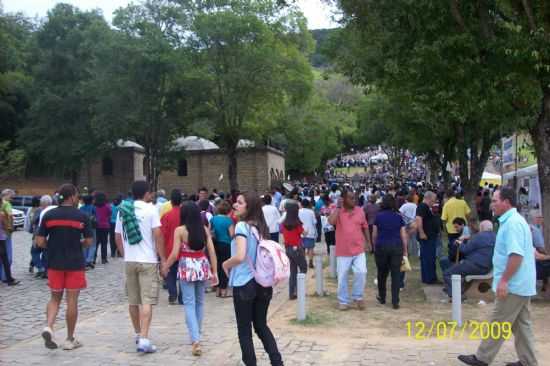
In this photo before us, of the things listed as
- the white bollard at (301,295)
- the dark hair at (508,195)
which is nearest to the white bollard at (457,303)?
the white bollard at (301,295)

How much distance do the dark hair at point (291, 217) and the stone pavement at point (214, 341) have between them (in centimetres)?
136

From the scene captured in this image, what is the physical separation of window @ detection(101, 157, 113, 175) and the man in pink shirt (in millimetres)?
45471

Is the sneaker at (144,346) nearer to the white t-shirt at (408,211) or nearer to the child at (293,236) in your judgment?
the child at (293,236)

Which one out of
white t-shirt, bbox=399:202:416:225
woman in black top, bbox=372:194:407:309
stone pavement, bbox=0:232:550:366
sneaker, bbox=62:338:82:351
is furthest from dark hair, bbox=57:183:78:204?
white t-shirt, bbox=399:202:416:225

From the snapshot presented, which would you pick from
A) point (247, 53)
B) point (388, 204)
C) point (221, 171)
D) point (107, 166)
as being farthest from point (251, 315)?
point (107, 166)

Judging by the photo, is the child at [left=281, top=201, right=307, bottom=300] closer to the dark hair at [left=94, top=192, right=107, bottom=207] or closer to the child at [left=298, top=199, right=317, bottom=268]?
the child at [left=298, top=199, right=317, bottom=268]

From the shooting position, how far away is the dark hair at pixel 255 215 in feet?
19.1

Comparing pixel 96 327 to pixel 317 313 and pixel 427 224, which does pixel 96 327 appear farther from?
pixel 427 224

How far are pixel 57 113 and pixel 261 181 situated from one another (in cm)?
1695

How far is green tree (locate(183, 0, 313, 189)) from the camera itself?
1289 inches

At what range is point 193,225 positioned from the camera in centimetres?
702

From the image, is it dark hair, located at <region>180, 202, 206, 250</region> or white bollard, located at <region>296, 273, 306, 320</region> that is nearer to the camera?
dark hair, located at <region>180, 202, 206, 250</region>

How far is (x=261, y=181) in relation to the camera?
50062 mm
